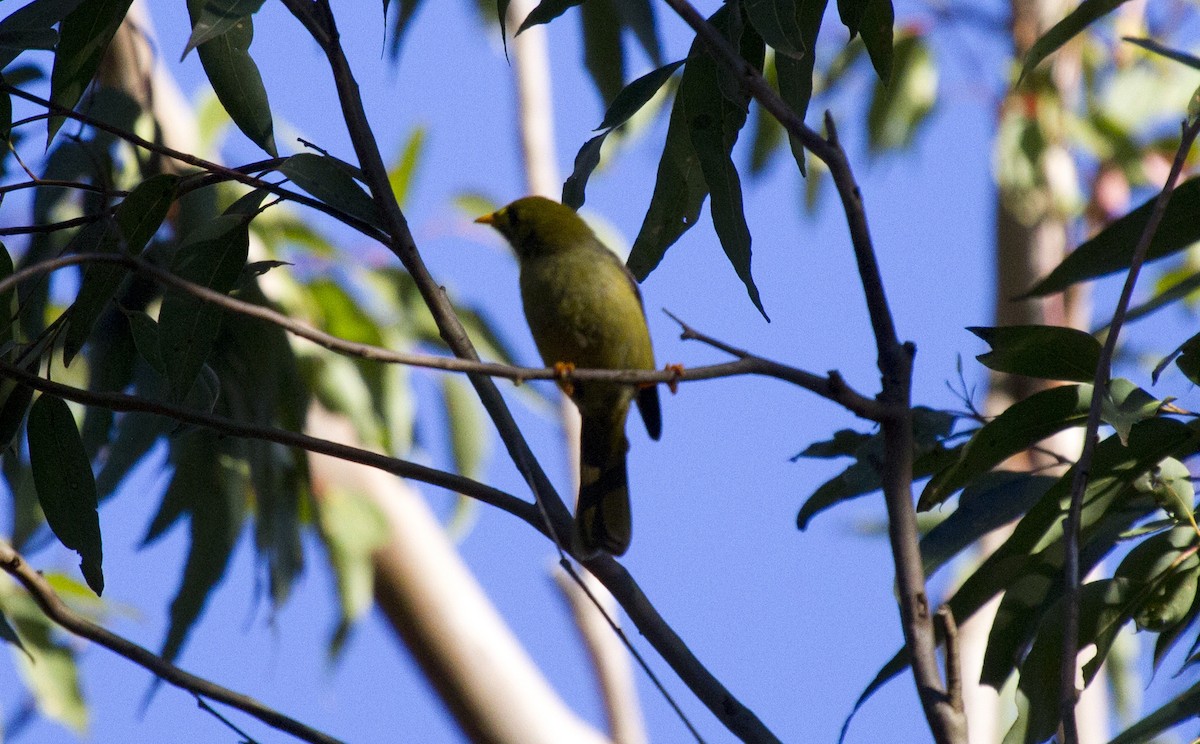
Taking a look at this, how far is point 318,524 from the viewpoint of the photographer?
4.48m

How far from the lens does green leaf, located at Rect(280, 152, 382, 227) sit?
1898 mm

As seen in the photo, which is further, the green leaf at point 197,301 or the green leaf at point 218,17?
the green leaf at point 197,301

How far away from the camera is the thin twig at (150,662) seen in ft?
5.59

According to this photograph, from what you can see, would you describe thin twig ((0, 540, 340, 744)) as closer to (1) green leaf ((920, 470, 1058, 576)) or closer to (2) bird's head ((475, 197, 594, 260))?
(1) green leaf ((920, 470, 1058, 576))

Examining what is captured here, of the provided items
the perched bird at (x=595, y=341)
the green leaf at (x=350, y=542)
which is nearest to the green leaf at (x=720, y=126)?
the perched bird at (x=595, y=341)

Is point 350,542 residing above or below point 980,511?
above

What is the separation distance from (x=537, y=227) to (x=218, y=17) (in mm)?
1836

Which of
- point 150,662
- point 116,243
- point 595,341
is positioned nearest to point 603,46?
point 595,341

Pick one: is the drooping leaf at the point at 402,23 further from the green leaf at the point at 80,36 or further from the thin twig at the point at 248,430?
the thin twig at the point at 248,430

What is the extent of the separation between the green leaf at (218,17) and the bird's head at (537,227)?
172 cm

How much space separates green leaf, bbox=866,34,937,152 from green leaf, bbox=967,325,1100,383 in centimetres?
515

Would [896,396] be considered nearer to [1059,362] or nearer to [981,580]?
[1059,362]

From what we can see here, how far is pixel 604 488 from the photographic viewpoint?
3150mm

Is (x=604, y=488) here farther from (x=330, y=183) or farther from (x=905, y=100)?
(x=905, y=100)
